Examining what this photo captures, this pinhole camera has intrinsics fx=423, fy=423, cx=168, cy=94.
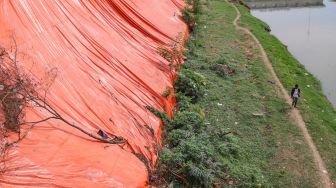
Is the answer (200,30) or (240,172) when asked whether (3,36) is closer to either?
(240,172)

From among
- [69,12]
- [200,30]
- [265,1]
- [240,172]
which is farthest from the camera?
[265,1]

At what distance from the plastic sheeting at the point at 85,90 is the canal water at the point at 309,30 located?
824cm

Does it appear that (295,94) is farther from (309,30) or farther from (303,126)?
(309,30)

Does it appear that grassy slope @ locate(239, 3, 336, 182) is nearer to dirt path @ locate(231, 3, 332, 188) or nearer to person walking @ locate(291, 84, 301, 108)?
dirt path @ locate(231, 3, 332, 188)

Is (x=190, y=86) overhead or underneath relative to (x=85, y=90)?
underneath

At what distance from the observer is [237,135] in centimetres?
1188

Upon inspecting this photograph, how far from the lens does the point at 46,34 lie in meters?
10.3

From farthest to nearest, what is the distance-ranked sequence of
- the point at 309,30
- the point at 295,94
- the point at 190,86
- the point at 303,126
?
the point at 309,30
the point at 190,86
the point at 295,94
the point at 303,126

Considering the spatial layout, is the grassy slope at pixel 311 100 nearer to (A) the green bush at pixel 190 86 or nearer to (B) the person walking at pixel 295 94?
(B) the person walking at pixel 295 94

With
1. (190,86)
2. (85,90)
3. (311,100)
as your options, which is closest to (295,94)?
(311,100)

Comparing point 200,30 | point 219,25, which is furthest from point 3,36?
point 219,25

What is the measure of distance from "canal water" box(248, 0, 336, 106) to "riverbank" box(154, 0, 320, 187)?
3.34 meters

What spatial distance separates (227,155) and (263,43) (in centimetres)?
1065

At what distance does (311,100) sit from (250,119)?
312cm
